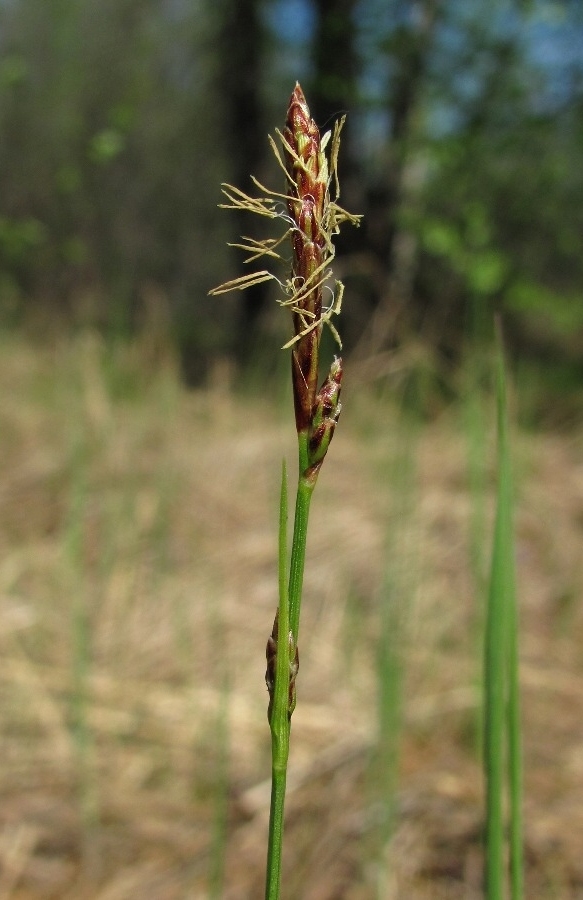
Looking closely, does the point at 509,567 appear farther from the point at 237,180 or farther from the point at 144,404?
the point at 237,180

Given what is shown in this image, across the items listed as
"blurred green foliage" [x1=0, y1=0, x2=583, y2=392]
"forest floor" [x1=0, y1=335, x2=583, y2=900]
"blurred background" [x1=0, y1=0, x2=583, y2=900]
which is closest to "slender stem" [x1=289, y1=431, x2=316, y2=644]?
"blurred background" [x1=0, y1=0, x2=583, y2=900]

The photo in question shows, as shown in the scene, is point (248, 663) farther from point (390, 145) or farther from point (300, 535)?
point (390, 145)

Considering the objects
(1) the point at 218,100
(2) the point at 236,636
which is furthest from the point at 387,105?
(2) the point at 236,636

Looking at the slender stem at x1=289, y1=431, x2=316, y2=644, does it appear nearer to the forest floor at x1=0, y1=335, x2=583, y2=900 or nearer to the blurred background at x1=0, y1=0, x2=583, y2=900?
the blurred background at x1=0, y1=0, x2=583, y2=900

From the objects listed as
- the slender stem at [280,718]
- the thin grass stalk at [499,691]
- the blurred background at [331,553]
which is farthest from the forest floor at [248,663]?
the slender stem at [280,718]

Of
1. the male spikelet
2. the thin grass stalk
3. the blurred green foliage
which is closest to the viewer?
the male spikelet

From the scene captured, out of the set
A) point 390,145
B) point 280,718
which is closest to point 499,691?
point 280,718

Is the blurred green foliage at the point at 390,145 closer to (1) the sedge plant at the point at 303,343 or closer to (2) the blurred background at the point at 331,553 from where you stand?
(2) the blurred background at the point at 331,553
